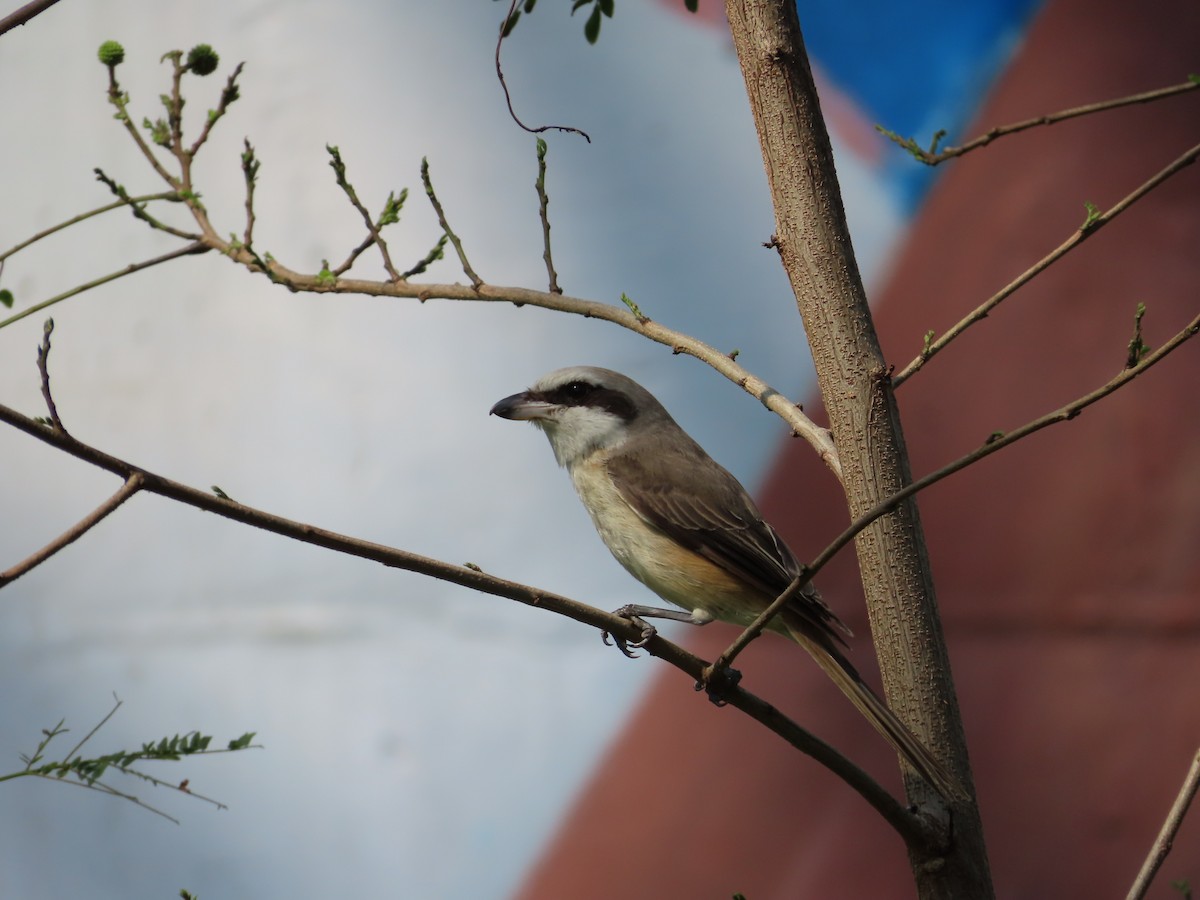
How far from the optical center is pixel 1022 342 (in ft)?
13.7

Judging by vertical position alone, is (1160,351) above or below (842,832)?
below

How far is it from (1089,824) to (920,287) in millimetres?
1783

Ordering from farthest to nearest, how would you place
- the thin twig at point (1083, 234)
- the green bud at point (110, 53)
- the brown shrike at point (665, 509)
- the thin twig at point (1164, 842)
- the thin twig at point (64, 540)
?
the brown shrike at point (665, 509), the green bud at point (110, 53), the thin twig at point (1083, 234), the thin twig at point (1164, 842), the thin twig at point (64, 540)

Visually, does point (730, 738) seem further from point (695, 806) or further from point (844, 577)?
point (844, 577)

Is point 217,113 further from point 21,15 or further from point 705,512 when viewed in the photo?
point 705,512

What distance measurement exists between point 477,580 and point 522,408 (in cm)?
180

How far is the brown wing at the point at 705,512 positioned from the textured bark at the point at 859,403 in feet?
3.02

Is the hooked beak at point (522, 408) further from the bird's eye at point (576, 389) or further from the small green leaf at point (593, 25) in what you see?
the small green leaf at point (593, 25)

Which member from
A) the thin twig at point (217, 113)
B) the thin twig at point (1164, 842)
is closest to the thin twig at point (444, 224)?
the thin twig at point (217, 113)

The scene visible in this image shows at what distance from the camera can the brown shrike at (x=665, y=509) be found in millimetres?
3123

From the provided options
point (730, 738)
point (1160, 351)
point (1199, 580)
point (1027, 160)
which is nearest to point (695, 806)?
point (730, 738)

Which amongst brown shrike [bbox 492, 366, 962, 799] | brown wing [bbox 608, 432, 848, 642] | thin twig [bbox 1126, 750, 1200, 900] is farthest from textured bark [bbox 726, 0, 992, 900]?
brown wing [bbox 608, 432, 848, 642]

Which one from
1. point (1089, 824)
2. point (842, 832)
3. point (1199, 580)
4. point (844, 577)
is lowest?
point (842, 832)

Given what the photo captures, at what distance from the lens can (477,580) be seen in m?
1.63
